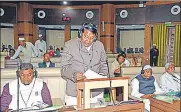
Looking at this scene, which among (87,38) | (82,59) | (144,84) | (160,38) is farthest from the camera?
(160,38)

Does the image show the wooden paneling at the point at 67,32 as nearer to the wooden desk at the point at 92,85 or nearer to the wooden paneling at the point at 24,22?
the wooden paneling at the point at 24,22

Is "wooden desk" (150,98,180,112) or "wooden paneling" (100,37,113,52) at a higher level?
"wooden paneling" (100,37,113,52)

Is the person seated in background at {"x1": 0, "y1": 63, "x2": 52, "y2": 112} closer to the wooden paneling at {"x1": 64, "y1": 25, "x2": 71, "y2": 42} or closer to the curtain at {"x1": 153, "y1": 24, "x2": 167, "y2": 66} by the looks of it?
the curtain at {"x1": 153, "y1": 24, "x2": 167, "y2": 66}

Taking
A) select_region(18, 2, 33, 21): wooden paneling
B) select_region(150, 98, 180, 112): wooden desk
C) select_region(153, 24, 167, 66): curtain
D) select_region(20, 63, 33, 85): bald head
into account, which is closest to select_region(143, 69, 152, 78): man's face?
select_region(150, 98, 180, 112): wooden desk

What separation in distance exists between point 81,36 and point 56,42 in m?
8.82

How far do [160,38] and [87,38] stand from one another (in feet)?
25.9

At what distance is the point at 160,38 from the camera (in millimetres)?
9008

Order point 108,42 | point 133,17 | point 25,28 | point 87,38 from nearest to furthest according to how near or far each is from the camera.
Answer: point 87,38, point 133,17, point 25,28, point 108,42

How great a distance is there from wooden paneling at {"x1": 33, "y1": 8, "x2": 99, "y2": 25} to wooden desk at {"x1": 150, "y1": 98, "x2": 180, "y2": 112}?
7.88m

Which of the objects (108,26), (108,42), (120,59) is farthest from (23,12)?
(120,59)

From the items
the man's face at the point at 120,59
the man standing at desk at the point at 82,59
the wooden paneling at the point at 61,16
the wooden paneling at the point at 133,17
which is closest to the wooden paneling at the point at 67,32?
the wooden paneling at the point at 61,16

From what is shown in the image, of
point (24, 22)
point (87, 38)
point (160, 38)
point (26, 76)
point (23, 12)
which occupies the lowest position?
point (26, 76)

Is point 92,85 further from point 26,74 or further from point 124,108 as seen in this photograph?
point 26,74

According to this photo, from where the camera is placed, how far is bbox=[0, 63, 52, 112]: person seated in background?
179cm
